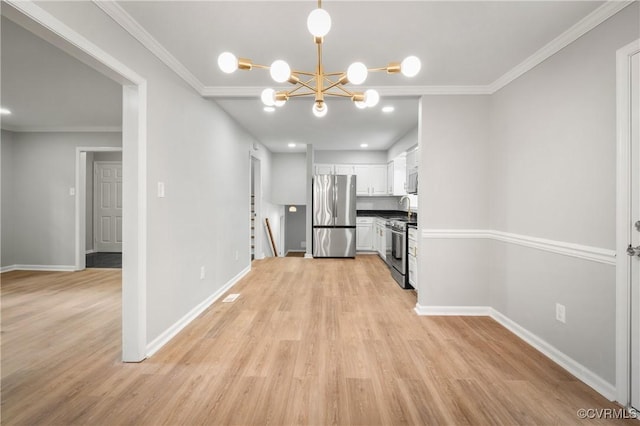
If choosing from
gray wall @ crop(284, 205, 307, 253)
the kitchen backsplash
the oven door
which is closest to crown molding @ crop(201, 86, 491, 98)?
the oven door

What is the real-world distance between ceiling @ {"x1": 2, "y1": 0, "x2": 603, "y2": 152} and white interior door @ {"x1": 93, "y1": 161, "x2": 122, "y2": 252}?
409cm

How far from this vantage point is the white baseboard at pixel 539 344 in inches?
73.5

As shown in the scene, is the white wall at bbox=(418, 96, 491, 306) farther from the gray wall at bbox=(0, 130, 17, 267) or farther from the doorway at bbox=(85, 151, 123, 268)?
the doorway at bbox=(85, 151, 123, 268)

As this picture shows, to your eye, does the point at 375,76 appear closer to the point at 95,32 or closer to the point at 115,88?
the point at 95,32

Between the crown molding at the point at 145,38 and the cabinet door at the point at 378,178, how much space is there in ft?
15.2

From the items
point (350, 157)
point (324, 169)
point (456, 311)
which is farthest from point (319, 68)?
point (350, 157)

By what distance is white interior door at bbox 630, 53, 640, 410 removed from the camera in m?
1.68

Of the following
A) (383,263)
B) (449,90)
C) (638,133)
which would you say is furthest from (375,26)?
(383,263)

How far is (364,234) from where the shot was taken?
22.5 feet

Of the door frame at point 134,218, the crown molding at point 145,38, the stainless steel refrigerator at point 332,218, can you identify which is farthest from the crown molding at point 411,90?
the stainless steel refrigerator at point 332,218

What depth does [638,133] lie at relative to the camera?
1680 millimetres

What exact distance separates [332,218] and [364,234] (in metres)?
0.96

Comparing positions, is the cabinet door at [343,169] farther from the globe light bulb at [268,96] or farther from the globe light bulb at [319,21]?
the globe light bulb at [319,21]

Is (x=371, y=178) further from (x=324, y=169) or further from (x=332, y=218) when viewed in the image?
(x=332, y=218)
